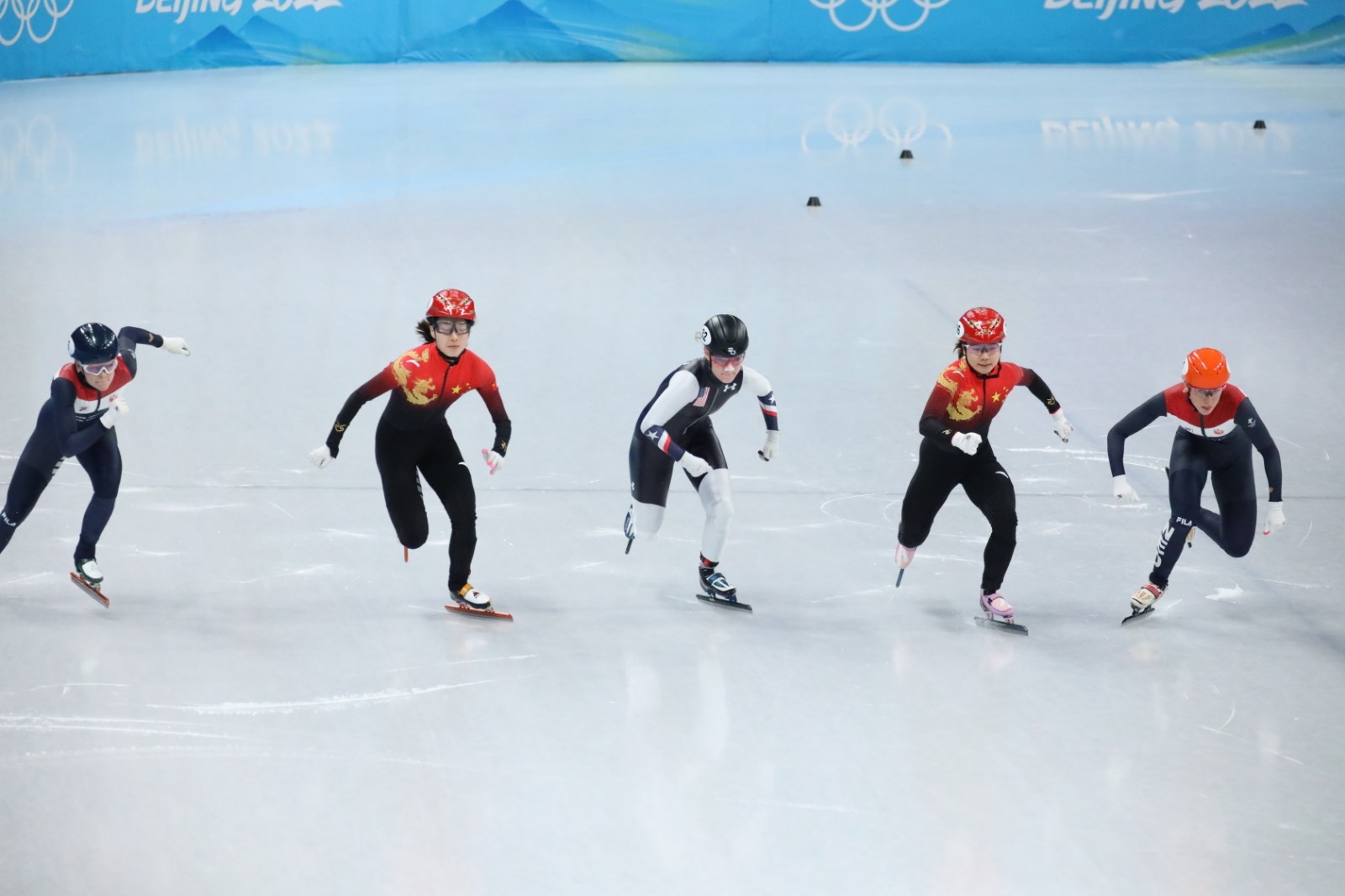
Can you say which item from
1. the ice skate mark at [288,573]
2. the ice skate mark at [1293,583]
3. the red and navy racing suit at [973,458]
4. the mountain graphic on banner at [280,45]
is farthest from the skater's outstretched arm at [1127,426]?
the mountain graphic on banner at [280,45]

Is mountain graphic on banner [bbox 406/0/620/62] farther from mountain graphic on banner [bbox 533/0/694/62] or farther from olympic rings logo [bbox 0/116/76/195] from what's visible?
olympic rings logo [bbox 0/116/76/195]

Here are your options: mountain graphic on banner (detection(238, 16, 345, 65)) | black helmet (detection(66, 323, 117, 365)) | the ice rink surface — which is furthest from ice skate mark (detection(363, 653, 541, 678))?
mountain graphic on banner (detection(238, 16, 345, 65))

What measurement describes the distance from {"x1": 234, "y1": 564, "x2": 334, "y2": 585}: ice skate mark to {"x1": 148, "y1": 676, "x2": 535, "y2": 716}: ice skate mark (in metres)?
1.10

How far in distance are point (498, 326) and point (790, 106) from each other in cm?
1016

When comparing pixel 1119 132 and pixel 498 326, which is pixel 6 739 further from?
Result: pixel 1119 132

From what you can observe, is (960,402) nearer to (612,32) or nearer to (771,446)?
(771,446)

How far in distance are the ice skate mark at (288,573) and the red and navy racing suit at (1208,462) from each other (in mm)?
3478

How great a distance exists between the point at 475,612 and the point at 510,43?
761 inches

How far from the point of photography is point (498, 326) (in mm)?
9641

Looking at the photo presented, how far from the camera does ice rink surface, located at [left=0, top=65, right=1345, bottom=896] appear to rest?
13.8 ft

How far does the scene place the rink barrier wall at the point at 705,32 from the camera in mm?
22047

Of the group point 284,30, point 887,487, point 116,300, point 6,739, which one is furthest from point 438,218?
point 284,30

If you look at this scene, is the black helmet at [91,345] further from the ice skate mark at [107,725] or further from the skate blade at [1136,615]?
the skate blade at [1136,615]

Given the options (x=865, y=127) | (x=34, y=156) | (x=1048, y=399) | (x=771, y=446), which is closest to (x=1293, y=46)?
(x=865, y=127)
